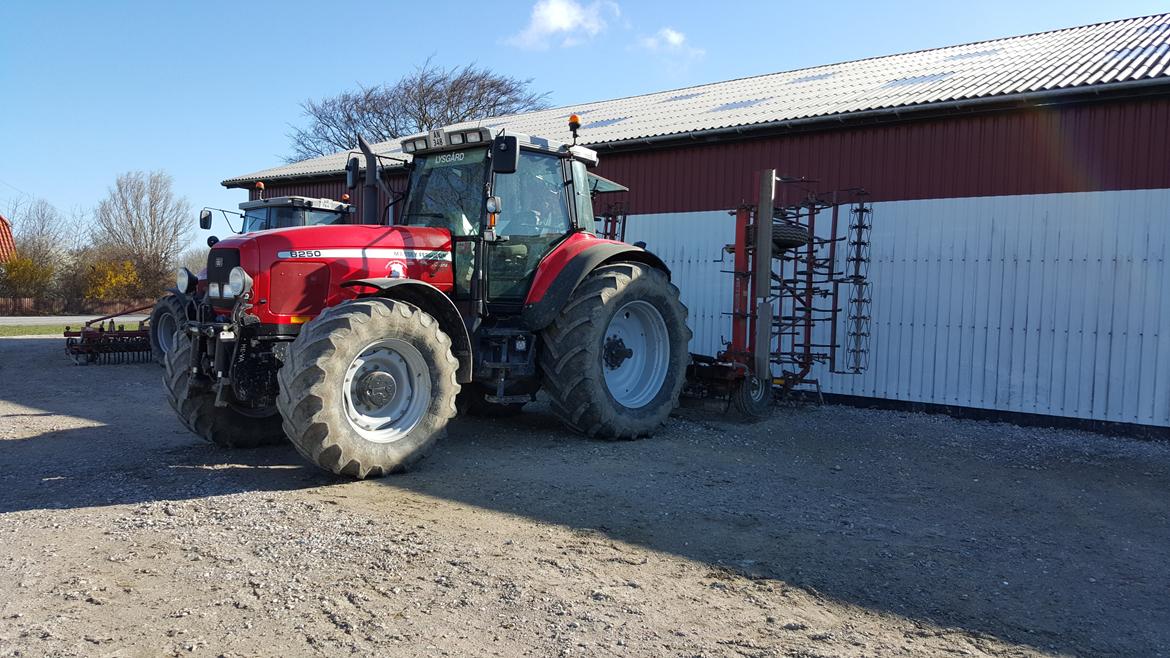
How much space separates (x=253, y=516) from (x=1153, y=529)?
5.46 meters

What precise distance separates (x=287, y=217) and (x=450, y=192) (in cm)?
631

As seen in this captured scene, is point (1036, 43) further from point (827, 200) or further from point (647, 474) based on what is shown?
point (647, 474)

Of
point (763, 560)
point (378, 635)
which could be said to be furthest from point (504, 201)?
point (378, 635)

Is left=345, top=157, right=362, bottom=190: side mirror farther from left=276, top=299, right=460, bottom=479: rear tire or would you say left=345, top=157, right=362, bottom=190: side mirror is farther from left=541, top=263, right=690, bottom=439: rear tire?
left=541, top=263, right=690, bottom=439: rear tire

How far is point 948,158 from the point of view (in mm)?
9461

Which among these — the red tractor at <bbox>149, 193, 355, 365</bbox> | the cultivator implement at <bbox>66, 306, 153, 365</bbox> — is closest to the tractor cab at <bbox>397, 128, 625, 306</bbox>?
the red tractor at <bbox>149, 193, 355, 365</bbox>

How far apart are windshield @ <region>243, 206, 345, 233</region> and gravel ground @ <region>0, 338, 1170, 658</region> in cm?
552

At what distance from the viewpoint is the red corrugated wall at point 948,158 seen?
837 cm

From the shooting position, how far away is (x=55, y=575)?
3.78m

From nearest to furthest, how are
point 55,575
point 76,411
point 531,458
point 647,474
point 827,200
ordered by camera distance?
point 55,575, point 647,474, point 531,458, point 76,411, point 827,200

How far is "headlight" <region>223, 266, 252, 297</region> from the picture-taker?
5.50 metres

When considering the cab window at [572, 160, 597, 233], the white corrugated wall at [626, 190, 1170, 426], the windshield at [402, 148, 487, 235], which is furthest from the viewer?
the white corrugated wall at [626, 190, 1170, 426]

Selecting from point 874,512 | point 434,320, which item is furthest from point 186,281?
point 874,512

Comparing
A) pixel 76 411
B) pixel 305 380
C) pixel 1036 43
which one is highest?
pixel 1036 43
